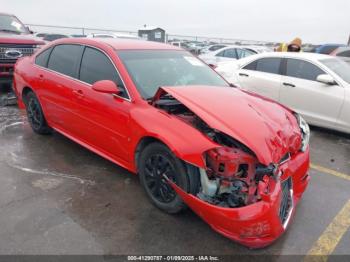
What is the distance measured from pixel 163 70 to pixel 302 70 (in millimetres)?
3451

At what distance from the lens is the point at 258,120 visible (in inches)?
116

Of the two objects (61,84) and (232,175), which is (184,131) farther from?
(61,84)

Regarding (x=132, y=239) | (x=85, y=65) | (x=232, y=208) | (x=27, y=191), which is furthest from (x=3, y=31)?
(x=232, y=208)

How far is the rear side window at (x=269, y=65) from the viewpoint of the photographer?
6531 mm

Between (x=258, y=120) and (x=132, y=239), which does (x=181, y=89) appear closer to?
(x=258, y=120)

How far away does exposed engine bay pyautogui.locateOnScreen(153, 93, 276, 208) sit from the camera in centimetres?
254

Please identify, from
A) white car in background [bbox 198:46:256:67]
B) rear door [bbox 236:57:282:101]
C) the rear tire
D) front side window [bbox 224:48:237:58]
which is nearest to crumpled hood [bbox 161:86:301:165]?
the rear tire

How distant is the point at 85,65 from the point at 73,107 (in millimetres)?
551

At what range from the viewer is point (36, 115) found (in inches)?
205

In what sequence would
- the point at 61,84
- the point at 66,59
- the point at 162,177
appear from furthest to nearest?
the point at 66,59 → the point at 61,84 → the point at 162,177

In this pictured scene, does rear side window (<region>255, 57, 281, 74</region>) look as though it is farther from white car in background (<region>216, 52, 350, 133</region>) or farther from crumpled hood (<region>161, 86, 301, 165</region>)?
crumpled hood (<region>161, 86, 301, 165</region>)

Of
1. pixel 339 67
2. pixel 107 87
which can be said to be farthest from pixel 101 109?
pixel 339 67

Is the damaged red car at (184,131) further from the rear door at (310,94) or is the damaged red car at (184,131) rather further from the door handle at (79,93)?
the rear door at (310,94)

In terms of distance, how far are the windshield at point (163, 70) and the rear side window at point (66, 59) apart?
815mm
